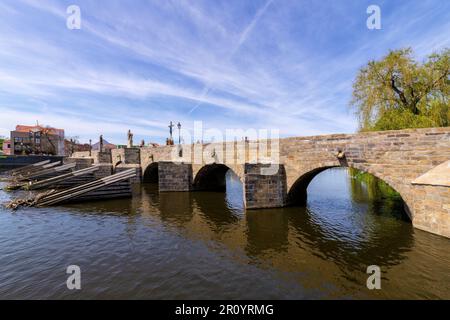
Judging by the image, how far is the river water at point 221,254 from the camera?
5.60 m

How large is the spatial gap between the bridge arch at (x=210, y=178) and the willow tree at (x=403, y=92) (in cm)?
1253

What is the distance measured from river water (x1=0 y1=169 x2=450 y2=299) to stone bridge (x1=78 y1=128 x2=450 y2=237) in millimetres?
1158

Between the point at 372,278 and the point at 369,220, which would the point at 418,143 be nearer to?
the point at 369,220

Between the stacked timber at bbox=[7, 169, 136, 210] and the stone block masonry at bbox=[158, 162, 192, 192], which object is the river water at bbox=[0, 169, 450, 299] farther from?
the stone block masonry at bbox=[158, 162, 192, 192]

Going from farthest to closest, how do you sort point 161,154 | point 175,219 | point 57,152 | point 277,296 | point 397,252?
point 57,152
point 161,154
point 175,219
point 397,252
point 277,296

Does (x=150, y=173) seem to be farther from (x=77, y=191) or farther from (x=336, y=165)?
(x=336, y=165)

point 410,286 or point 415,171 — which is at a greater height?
point 415,171

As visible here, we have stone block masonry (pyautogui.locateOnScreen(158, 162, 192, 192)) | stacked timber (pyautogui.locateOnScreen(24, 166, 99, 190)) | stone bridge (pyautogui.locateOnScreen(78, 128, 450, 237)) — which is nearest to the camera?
stone bridge (pyautogui.locateOnScreen(78, 128, 450, 237))

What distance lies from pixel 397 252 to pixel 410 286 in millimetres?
2220

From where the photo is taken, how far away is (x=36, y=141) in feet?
208

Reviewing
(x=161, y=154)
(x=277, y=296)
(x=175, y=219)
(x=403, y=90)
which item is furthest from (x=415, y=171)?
(x=161, y=154)

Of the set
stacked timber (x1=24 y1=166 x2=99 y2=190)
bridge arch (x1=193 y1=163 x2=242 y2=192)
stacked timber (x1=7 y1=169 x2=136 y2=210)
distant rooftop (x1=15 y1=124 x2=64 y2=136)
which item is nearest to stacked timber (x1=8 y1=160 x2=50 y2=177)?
stacked timber (x1=24 y1=166 x2=99 y2=190)

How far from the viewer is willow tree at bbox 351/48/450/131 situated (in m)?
12.3

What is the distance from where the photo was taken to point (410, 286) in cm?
561
